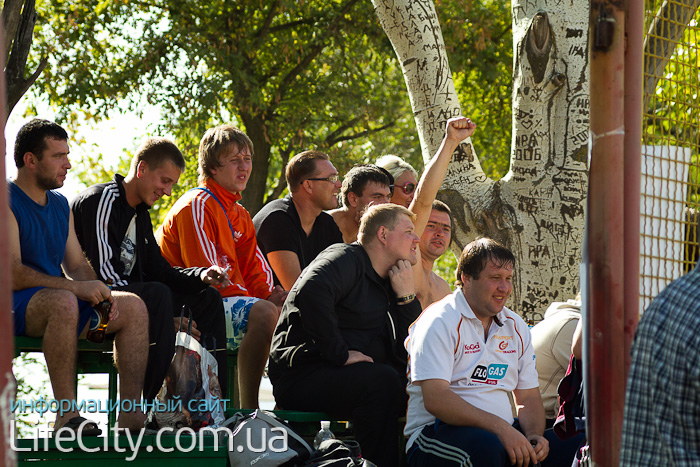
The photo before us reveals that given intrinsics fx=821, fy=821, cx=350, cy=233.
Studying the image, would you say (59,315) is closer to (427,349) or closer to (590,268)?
(427,349)

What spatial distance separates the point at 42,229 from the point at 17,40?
5.63 feet

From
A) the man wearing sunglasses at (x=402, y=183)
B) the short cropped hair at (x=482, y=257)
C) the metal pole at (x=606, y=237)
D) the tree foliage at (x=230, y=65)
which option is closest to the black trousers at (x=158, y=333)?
the short cropped hair at (x=482, y=257)

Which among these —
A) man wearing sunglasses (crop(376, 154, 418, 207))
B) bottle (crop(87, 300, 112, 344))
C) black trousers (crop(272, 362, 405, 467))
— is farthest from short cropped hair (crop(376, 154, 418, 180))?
bottle (crop(87, 300, 112, 344))

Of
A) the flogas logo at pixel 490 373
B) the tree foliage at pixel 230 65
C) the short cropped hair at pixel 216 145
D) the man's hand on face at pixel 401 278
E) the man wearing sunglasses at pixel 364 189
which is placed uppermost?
the tree foliage at pixel 230 65

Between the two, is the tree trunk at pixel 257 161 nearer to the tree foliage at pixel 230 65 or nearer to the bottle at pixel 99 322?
the tree foliage at pixel 230 65

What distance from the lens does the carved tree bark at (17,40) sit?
523 cm

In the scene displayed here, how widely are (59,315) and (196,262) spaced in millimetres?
1261

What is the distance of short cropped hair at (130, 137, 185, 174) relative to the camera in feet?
16.1

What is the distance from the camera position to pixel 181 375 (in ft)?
13.9

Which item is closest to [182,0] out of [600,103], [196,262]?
[196,262]

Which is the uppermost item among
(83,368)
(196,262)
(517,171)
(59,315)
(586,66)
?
(586,66)

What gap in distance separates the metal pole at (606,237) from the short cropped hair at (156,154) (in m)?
3.14

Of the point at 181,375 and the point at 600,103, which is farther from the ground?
the point at 600,103

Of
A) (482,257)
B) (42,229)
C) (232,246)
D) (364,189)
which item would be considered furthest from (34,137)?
(482,257)
